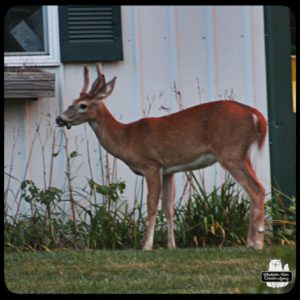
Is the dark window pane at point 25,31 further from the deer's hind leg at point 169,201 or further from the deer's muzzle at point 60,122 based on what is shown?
the deer's hind leg at point 169,201

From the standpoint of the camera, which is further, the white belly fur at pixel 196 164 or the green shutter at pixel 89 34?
the green shutter at pixel 89 34

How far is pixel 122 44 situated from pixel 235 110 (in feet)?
4.12

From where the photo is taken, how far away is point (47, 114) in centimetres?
740

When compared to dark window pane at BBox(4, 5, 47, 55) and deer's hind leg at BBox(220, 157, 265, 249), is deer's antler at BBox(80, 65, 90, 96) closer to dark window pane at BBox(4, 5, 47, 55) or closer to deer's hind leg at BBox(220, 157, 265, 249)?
dark window pane at BBox(4, 5, 47, 55)

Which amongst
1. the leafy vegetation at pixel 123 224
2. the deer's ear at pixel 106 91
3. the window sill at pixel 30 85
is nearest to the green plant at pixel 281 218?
the leafy vegetation at pixel 123 224

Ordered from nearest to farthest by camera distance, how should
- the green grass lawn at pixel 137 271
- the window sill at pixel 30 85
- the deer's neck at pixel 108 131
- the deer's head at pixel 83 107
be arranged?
the green grass lawn at pixel 137 271 → the deer's head at pixel 83 107 → the deer's neck at pixel 108 131 → the window sill at pixel 30 85

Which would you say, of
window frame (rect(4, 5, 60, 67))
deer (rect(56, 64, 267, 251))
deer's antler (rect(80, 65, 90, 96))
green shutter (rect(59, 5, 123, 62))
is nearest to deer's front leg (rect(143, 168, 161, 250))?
deer (rect(56, 64, 267, 251))

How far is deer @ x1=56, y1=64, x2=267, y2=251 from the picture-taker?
6473 mm

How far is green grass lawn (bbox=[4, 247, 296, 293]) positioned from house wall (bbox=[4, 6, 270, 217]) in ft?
3.91

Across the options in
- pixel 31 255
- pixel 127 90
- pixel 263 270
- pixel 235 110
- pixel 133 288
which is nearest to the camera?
pixel 133 288

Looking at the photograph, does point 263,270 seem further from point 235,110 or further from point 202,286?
point 235,110

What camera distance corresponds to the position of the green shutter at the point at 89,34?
7328 mm

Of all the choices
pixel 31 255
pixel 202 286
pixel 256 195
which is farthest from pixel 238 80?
pixel 202 286

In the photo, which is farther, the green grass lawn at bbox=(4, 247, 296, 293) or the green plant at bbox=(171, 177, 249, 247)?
the green plant at bbox=(171, 177, 249, 247)
